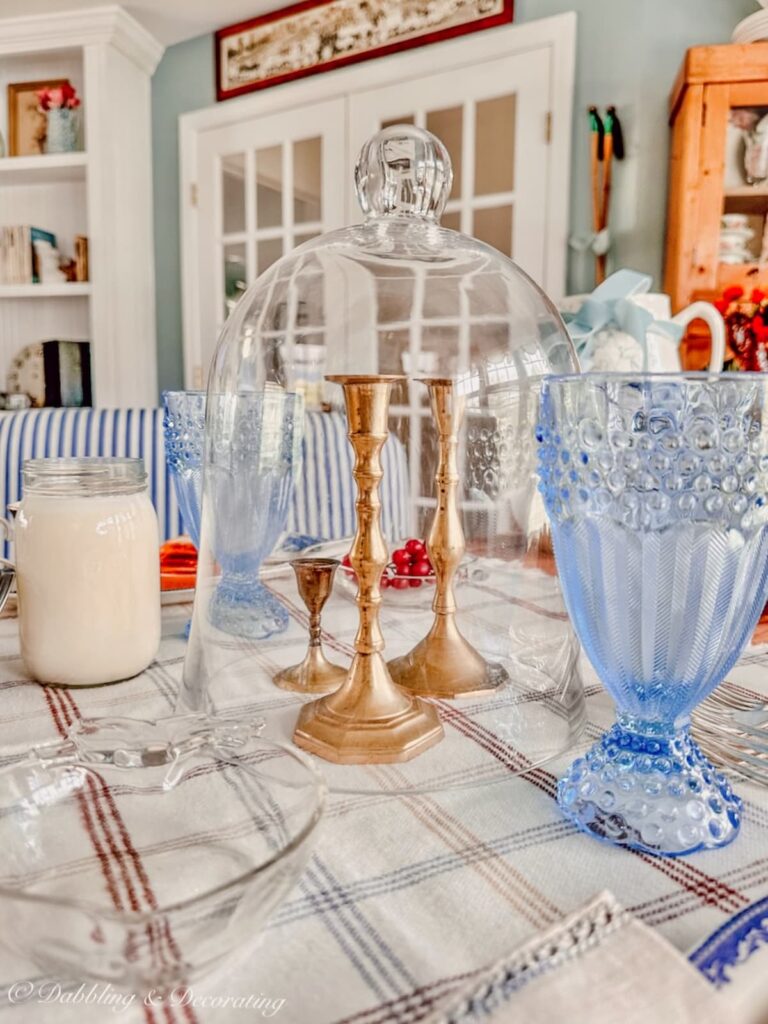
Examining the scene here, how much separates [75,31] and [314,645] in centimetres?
265

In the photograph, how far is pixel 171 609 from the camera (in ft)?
2.41

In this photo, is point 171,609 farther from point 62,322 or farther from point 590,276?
point 62,322

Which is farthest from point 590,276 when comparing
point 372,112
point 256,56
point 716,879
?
point 716,879

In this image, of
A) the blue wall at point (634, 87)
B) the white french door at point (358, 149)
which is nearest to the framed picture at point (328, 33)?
the white french door at point (358, 149)

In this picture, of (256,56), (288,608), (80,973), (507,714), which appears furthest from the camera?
(256,56)

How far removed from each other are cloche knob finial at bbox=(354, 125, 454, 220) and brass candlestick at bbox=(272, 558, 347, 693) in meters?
0.23

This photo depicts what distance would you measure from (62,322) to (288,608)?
2.54m

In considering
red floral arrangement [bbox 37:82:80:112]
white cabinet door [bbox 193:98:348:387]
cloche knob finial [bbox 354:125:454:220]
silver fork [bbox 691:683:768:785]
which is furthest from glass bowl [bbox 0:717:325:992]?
red floral arrangement [bbox 37:82:80:112]

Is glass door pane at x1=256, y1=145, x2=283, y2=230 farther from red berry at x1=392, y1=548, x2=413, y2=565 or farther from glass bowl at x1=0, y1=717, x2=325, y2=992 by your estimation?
glass bowl at x1=0, y1=717, x2=325, y2=992

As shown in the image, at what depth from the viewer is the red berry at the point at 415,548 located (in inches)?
25.4

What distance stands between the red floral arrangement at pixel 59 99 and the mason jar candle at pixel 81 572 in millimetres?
2577

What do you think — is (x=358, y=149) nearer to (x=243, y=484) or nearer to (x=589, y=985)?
(x=243, y=484)

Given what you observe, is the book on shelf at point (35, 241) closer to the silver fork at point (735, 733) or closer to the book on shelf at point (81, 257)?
the book on shelf at point (81, 257)

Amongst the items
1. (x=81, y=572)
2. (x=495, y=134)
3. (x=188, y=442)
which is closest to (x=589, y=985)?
(x=81, y=572)
